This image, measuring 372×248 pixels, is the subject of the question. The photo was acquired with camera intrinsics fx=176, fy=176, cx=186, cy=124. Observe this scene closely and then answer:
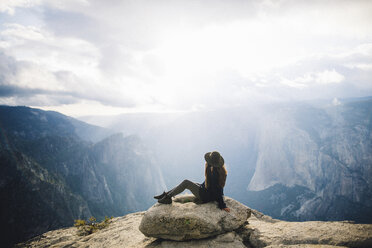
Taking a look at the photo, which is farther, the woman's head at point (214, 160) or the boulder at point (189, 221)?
the woman's head at point (214, 160)

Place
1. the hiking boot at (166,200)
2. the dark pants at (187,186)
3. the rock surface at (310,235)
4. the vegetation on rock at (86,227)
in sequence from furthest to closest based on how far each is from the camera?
the vegetation on rock at (86,227)
the hiking boot at (166,200)
the dark pants at (187,186)
the rock surface at (310,235)

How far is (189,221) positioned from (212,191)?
1.91 m

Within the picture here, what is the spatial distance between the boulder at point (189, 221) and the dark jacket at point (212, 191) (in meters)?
0.32

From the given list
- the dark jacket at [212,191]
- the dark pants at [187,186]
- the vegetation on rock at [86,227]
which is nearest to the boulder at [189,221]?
the dark jacket at [212,191]

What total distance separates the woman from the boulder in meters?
0.35

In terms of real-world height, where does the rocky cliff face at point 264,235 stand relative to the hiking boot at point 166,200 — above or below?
below

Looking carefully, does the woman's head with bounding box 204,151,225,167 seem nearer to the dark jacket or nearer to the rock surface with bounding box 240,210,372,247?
the dark jacket

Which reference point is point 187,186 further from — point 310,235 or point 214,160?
point 310,235

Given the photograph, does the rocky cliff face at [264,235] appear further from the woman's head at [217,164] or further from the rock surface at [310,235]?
the woman's head at [217,164]

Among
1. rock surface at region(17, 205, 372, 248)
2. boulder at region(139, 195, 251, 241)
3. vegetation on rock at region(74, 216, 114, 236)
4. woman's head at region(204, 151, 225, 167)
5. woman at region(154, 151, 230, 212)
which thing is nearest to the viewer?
rock surface at region(17, 205, 372, 248)

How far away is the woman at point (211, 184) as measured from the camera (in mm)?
9008

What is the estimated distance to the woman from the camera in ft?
29.6

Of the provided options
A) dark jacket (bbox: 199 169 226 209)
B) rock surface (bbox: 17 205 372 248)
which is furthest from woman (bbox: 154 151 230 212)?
rock surface (bbox: 17 205 372 248)

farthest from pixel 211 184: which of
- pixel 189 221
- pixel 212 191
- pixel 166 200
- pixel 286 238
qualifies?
pixel 286 238
